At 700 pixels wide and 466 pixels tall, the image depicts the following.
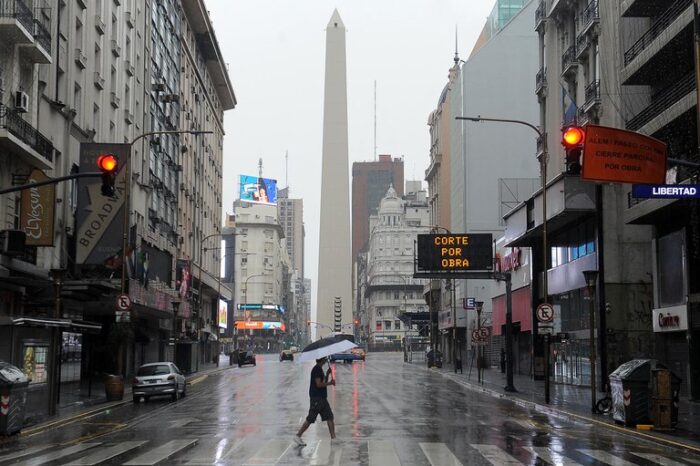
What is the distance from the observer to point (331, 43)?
110250 millimetres

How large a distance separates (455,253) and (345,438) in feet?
87.5

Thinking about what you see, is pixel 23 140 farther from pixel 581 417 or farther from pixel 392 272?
pixel 392 272

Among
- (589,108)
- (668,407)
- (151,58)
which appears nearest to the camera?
(668,407)

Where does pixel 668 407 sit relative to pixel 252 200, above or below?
below

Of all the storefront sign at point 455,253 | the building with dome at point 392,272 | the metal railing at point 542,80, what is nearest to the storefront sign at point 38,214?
the storefront sign at point 455,253

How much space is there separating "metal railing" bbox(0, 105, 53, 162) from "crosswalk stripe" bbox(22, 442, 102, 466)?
46.7ft

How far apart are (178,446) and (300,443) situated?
2.57m

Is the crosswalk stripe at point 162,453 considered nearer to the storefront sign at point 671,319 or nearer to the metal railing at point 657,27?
the storefront sign at point 671,319

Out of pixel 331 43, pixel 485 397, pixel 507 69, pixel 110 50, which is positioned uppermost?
pixel 331 43

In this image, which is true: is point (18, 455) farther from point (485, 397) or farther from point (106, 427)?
point (485, 397)

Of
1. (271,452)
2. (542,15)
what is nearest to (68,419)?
(271,452)

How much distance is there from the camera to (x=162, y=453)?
16.8 m

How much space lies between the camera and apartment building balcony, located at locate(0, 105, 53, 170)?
94.9ft

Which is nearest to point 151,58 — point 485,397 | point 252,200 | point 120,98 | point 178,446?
point 120,98
